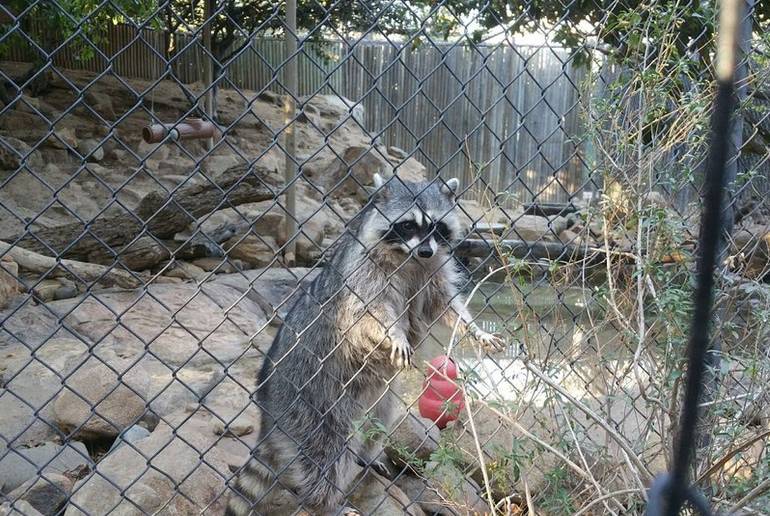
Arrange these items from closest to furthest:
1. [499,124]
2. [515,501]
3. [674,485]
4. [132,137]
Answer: [674,485] < [515,501] < [132,137] < [499,124]

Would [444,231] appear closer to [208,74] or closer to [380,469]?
[380,469]

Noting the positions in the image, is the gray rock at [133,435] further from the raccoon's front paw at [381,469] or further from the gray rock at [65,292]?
the gray rock at [65,292]

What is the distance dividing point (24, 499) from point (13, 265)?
308cm

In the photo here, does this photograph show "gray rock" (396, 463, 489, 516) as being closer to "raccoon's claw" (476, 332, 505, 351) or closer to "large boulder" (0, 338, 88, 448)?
"raccoon's claw" (476, 332, 505, 351)

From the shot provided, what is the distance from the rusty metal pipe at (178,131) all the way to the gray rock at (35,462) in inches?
54.7

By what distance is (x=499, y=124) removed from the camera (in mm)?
16234

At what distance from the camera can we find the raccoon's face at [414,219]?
3.64 metres

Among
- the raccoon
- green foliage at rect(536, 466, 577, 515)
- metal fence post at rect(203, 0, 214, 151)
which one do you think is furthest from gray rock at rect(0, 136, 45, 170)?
green foliage at rect(536, 466, 577, 515)

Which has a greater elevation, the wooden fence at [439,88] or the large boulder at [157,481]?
the large boulder at [157,481]

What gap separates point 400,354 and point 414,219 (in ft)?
2.83

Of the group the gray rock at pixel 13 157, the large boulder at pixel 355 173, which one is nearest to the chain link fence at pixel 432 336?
the gray rock at pixel 13 157

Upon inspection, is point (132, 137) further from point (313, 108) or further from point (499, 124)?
point (499, 124)

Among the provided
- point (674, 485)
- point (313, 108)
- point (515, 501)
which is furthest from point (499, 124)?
point (674, 485)

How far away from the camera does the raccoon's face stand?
3.64 meters
